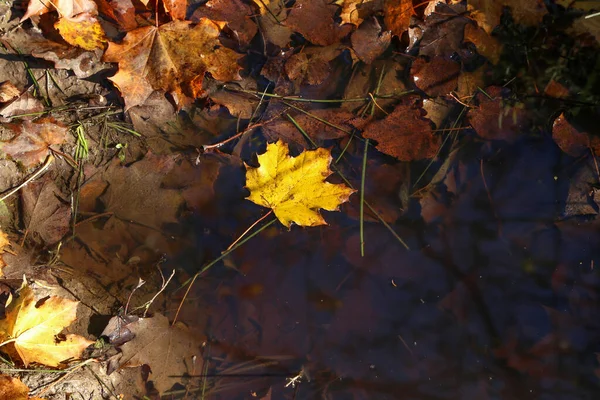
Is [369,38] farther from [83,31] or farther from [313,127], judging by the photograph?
[83,31]

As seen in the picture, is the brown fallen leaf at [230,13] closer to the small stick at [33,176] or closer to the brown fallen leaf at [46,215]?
the small stick at [33,176]

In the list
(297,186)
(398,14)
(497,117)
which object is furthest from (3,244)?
(497,117)

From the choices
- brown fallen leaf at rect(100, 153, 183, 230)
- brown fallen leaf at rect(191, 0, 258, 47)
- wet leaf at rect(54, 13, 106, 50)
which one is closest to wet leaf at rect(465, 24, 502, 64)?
brown fallen leaf at rect(191, 0, 258, 47)

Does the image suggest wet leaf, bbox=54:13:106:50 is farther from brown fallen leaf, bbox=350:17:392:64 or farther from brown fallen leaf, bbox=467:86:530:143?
brown fallen leaf, bbox=467:86:530:143

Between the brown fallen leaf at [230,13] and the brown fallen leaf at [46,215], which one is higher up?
the brown fallen leaf at [230,13]

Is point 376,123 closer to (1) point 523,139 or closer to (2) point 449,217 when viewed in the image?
(2) point 449,217

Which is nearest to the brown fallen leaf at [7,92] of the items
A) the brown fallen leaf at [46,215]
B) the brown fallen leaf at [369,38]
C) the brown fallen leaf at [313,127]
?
the brown fallen leaf at [46,215]
